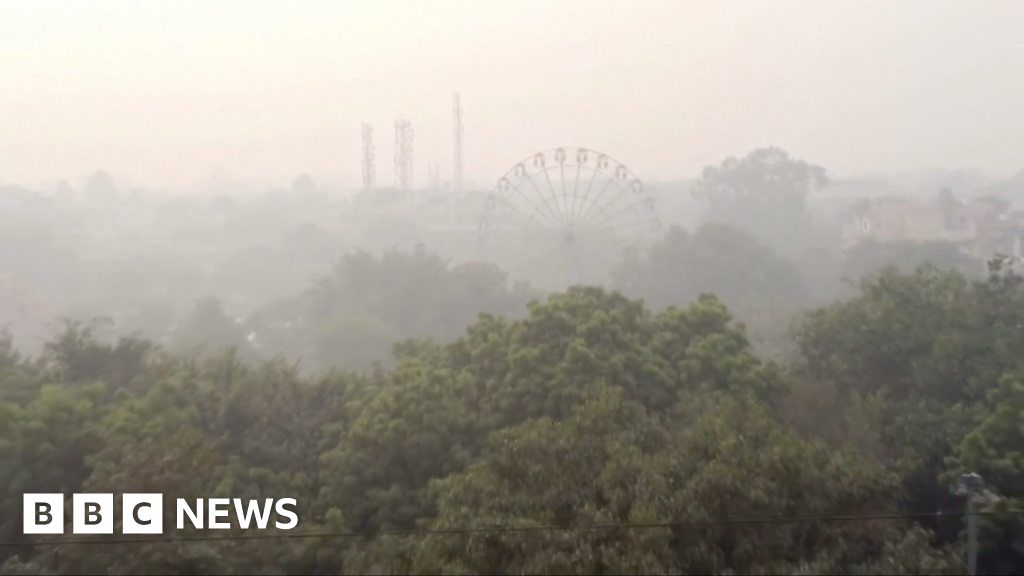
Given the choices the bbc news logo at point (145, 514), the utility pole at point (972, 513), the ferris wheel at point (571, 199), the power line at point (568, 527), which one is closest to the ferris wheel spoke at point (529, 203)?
the ferris wheel at point (571, 199)

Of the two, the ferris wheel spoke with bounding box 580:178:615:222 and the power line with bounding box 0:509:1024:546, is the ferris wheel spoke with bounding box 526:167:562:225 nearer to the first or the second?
the ferris wheel spoke with bounding box 580:178:615:222

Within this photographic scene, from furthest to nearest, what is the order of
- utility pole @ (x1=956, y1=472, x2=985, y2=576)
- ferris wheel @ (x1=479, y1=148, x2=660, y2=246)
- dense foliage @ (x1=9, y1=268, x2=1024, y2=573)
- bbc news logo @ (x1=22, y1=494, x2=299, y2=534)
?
ferris wheel @ (x1=479, y1=148, x2=660, y2=246), bbc news logo @ (x1=22, y1=494, x2=299, y2=534), utility pole @ (x1=956, y1=472, x2=985, y2=576), dense foliage @ (x1=9, y1=268, x2=1024, y2=573)

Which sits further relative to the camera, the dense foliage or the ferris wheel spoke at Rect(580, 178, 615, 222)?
the ferris wheel spoke at Rect(580, 178, 615, 222)

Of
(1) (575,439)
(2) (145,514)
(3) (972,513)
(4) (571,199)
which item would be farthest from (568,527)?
(4) (571,199)

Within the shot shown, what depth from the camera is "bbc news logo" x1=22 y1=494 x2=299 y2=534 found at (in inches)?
285

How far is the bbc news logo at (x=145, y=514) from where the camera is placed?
724 cm

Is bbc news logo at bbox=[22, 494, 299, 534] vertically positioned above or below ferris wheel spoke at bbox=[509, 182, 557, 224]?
below

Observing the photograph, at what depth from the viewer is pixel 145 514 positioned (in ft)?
24.0

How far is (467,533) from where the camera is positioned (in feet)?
20.9

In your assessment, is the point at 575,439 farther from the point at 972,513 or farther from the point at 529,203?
the point at 529,203

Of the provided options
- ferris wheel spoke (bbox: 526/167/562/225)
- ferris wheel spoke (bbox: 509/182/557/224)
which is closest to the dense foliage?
ferris wheel spoke (bbox: 526/167/562/225)

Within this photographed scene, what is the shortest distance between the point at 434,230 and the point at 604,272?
326 inches

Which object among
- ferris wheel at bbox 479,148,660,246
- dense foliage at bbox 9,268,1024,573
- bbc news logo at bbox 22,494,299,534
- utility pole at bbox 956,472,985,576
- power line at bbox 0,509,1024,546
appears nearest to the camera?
power line at bbox 0,509,1024,546

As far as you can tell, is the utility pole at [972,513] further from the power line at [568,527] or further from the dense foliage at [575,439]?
the dense foliage at [575,439]
